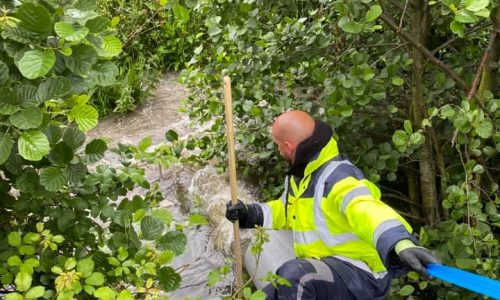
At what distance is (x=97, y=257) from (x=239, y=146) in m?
2.74

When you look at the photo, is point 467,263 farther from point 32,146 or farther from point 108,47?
point 32,146

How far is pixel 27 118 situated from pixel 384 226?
133 centimetres

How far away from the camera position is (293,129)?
2650mm

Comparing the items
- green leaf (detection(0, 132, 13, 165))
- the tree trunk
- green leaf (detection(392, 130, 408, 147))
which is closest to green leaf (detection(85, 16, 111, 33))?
green leaf (detection(0, 132, 13, 165))

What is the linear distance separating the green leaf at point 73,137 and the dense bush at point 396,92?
48.7 inches

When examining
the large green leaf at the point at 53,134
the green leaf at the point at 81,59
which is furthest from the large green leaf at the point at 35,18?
the large green leaf at the point at 53,134

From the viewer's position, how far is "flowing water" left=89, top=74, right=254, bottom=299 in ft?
12.9

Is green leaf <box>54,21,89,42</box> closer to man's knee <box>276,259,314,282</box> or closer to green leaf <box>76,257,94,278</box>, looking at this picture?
green leaf <box>76,257,94,278</box>

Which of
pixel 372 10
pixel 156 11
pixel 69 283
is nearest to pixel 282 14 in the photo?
pixel 372 10

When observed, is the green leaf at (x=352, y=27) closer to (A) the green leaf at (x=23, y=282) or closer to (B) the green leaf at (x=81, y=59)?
(B) the green leaf at (x=81, y=59)

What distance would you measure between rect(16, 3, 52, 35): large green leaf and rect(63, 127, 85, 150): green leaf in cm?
38

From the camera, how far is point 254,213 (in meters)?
3.04

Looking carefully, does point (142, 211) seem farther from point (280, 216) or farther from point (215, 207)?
point (215, 207)

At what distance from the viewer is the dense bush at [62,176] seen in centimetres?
140
